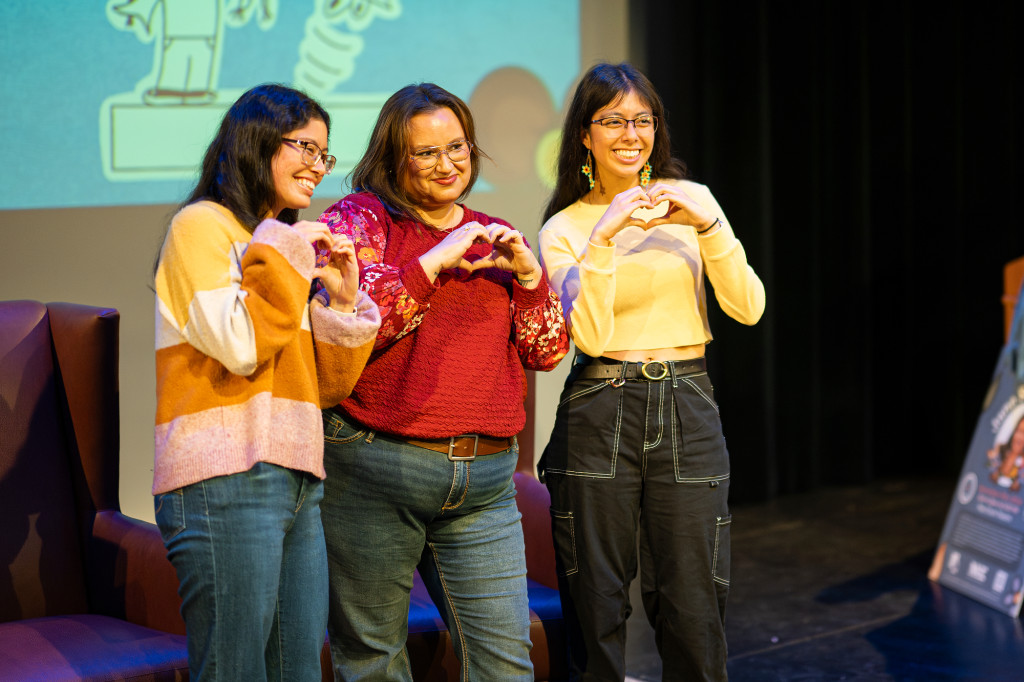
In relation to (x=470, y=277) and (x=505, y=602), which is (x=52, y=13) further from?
(x=505, y=602)

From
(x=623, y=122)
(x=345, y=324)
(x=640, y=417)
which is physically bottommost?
(x=640, y=417)

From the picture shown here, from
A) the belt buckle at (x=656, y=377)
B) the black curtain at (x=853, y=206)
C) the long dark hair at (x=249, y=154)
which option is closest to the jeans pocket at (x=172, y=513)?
the long dark hair at (x=249, y=154)

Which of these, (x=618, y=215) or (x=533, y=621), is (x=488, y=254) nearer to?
(x=618, y=215)

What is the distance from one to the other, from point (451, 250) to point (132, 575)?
3.56 feet

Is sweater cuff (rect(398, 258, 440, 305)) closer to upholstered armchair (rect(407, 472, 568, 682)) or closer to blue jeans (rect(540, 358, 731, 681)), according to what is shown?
blue jeans (rect(540, 358, 731, 681))

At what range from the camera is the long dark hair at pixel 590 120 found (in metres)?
2.17

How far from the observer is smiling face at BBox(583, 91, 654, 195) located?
7.06ft

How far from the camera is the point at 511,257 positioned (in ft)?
6.14

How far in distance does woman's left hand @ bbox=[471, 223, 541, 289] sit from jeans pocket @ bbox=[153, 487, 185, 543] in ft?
2.10

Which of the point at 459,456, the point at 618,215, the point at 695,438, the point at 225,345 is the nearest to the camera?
the point at 225,345

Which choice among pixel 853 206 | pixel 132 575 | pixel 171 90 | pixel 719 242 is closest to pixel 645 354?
pixel 719 242

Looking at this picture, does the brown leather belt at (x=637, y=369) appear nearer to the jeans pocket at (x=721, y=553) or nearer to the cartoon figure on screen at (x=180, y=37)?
the jeans pocket at (x=721, y=553)

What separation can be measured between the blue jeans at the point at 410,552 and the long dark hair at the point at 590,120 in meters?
0.69

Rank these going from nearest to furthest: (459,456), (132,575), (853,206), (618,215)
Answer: (459,456) → (618,215) → (132,575) → (853,206)
